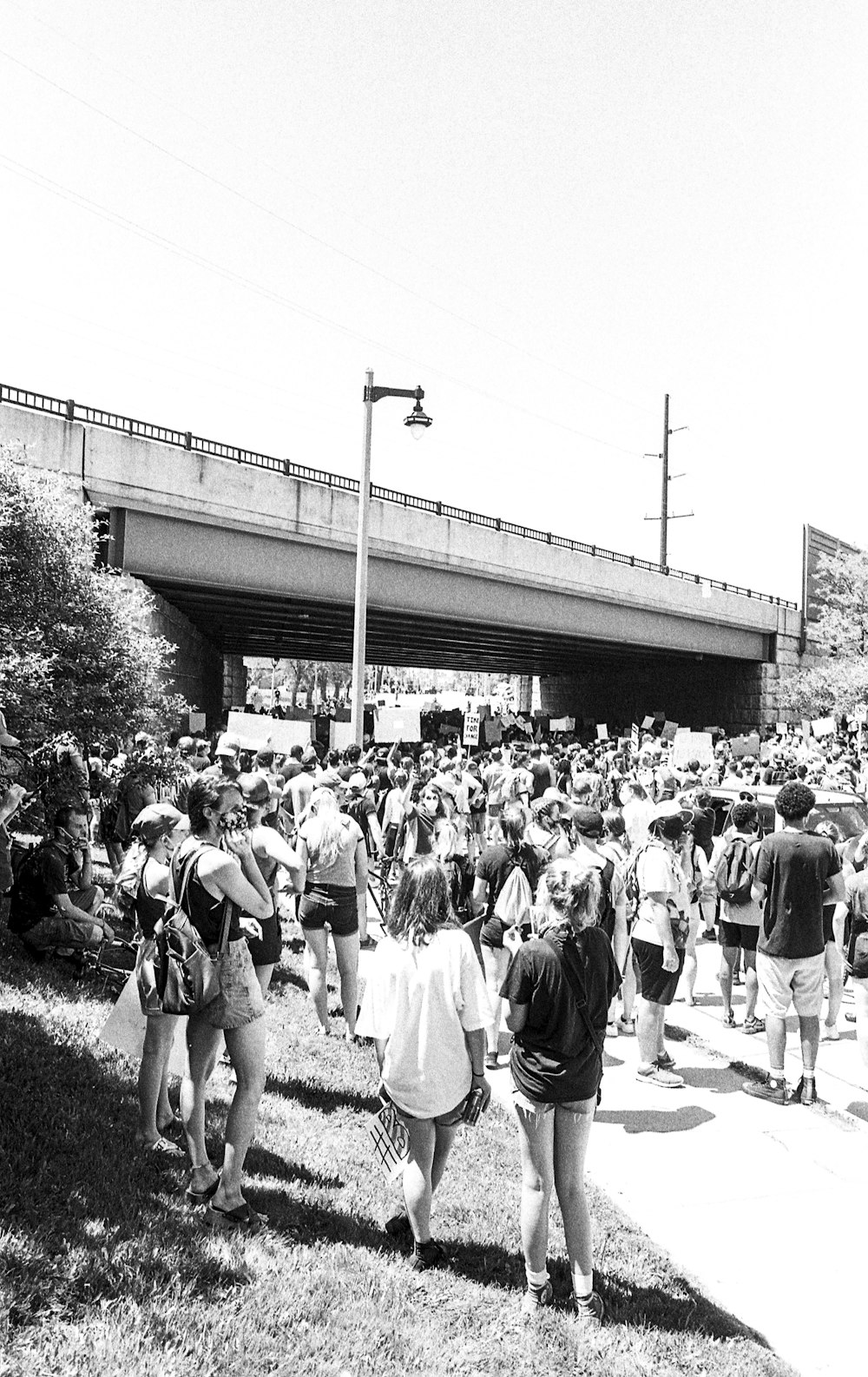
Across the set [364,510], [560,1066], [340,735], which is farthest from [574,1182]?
[340,735]

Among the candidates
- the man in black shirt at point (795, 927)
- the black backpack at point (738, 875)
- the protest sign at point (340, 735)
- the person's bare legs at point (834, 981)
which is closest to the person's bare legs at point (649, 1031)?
the man in black shirt at point (795, 927)

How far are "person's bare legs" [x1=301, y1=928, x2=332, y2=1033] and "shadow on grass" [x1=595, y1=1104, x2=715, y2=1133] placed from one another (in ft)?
6.44

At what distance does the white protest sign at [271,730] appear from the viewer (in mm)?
16453

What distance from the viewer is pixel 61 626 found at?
1108 cm

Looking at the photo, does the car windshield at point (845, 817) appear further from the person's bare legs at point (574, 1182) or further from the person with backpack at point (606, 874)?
the person's bare legs at point (574, 1182)

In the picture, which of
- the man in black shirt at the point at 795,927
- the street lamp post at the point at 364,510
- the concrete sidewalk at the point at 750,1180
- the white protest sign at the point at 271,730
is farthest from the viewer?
the white protest sign at the point at 271,730

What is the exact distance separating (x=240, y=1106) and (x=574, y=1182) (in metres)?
1.38

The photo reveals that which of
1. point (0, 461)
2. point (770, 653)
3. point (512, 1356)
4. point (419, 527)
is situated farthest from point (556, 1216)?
point (770, 653)

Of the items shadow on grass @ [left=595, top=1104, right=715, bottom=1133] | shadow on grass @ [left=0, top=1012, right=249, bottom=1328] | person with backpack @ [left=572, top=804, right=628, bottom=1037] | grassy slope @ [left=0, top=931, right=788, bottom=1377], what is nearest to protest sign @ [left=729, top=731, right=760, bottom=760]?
person with backpack @ [left=572, top=804, right=628, bottom=1037]

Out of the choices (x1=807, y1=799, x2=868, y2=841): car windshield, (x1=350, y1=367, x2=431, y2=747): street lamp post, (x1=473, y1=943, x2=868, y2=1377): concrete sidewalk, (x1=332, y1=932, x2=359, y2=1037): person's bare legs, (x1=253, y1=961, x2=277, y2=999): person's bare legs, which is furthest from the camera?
(x1=350, y1=367, x2=431, y2=747): street lamp post

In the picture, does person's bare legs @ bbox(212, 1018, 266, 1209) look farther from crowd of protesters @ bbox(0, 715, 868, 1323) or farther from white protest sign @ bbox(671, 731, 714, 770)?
white protest sign @ bbox(671, 731, 714, 770)

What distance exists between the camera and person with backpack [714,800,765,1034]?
24.9 ft

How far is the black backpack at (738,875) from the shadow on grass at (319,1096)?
132 inches

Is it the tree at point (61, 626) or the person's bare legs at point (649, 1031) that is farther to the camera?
the tree at point (61, 626)
